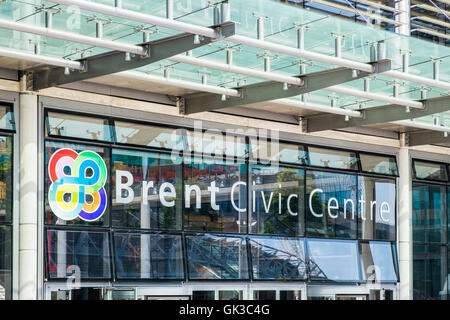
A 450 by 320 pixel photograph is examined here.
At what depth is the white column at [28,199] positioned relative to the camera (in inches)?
488

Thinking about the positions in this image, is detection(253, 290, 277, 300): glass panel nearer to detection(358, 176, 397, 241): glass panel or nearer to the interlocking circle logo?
detection(358, 176, 397, 241): glass panel

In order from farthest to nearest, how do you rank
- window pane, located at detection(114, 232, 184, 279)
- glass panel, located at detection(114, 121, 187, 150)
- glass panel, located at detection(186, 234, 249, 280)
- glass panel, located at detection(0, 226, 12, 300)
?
glass panel, located at detection(186, 234, 249, 280)
glass panel, located at detection(114, 121, 187, 150)
window pane, located at detection(114, 232, 184, 279)
glass panel, located at detection(0, 226, 12, 300)

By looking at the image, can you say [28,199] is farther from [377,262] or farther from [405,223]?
[405,223]

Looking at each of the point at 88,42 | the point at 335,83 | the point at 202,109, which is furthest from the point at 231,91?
the point at 88,42

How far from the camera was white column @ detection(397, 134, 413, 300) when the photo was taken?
18.2 m

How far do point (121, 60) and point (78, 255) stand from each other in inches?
136

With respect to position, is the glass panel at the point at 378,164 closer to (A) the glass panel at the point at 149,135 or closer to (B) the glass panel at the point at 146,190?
(A) the glass panel at the point at 149,135

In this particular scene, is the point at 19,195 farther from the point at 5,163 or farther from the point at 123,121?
the point at 123,121

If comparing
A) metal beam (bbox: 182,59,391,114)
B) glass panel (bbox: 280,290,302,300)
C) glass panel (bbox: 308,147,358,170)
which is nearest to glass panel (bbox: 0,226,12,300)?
metal beam (bbox: 182,59,391,114)

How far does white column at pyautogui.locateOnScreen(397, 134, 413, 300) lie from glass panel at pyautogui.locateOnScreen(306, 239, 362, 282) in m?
1.45

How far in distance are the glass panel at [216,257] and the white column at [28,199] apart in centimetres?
322

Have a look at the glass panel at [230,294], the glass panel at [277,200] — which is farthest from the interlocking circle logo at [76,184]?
the glass panel at [277,200]

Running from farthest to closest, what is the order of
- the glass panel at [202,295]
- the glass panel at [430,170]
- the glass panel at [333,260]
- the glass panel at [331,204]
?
the glass panel at [430,170] < the glass panel at [331,204] < the glass panel at [333,260] < the glass panel at [202,295]

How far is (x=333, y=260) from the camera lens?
16.9 meters
